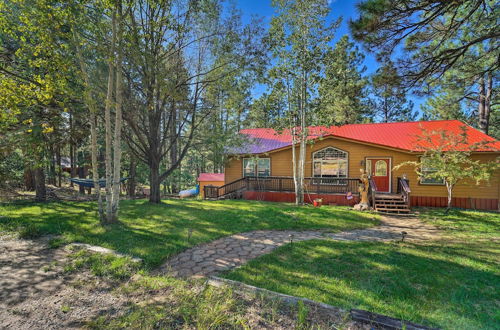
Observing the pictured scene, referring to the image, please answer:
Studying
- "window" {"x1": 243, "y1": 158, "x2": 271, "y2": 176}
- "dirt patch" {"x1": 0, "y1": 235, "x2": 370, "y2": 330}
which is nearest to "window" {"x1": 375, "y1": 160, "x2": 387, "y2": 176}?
"window" {"x1": 243, "y1": 158, "x2": 271, "y2": 176}

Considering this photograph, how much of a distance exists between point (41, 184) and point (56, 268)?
26.6 ft

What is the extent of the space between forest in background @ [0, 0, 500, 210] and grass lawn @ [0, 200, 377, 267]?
106 centimetres

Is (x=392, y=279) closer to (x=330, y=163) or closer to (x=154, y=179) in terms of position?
(x=154, y=179)

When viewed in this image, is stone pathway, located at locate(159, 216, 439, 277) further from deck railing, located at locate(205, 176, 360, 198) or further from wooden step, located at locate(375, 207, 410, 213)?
deck railing, located at locate(205, 176, 360, 198)

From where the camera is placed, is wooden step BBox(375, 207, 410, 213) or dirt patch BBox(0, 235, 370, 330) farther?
wooden step BBox(375, 207, 410, 213)

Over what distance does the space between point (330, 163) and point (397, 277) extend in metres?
9.45

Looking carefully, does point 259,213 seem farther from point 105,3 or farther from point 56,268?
point 105,3

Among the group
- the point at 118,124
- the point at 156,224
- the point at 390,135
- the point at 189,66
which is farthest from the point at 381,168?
the point at 118,124

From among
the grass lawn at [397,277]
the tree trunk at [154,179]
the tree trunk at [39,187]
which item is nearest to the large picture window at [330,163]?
the grass lawn at [397,277]

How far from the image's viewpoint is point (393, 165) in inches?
449

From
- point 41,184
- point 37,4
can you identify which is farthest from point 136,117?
point 41,184

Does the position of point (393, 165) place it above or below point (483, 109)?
below

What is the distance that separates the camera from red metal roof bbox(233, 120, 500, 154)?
11156 millimetres

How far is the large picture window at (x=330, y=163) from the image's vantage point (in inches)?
481
